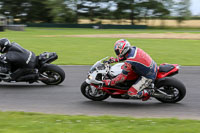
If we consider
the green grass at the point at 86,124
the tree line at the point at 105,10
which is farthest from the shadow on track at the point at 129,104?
the tree line at the point at 105,10

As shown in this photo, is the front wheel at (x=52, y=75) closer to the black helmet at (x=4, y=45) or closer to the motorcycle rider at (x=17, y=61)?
the motorcycle rider at (x=17, y=61)

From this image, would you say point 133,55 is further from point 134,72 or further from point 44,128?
point 44,128

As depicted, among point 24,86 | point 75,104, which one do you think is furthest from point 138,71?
point 24,86

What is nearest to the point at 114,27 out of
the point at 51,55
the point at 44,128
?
the point at 51,55

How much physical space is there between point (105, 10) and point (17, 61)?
187 feet

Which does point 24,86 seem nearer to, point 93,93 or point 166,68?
point 93,93

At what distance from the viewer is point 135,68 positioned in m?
7.25

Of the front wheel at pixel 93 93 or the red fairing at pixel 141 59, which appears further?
the front wheel at pixel 93 93

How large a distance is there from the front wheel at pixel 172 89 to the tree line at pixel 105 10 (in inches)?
2202

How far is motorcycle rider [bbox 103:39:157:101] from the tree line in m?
56.0

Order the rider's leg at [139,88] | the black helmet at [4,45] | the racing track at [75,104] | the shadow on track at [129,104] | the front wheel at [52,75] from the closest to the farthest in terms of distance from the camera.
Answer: the racing track at [75,104]
the rider's leg at [139,88]
the shadow on track at [129,104]
the black helmet at [4,45]
the front wheel at [52,75]

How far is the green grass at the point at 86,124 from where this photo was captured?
5.21 metres

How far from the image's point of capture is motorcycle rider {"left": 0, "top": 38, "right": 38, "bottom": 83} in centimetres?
915

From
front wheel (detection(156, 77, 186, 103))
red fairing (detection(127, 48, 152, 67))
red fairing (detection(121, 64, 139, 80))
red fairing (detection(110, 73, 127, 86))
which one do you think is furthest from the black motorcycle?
front wheel (detection(156, 77, 186, 103))
